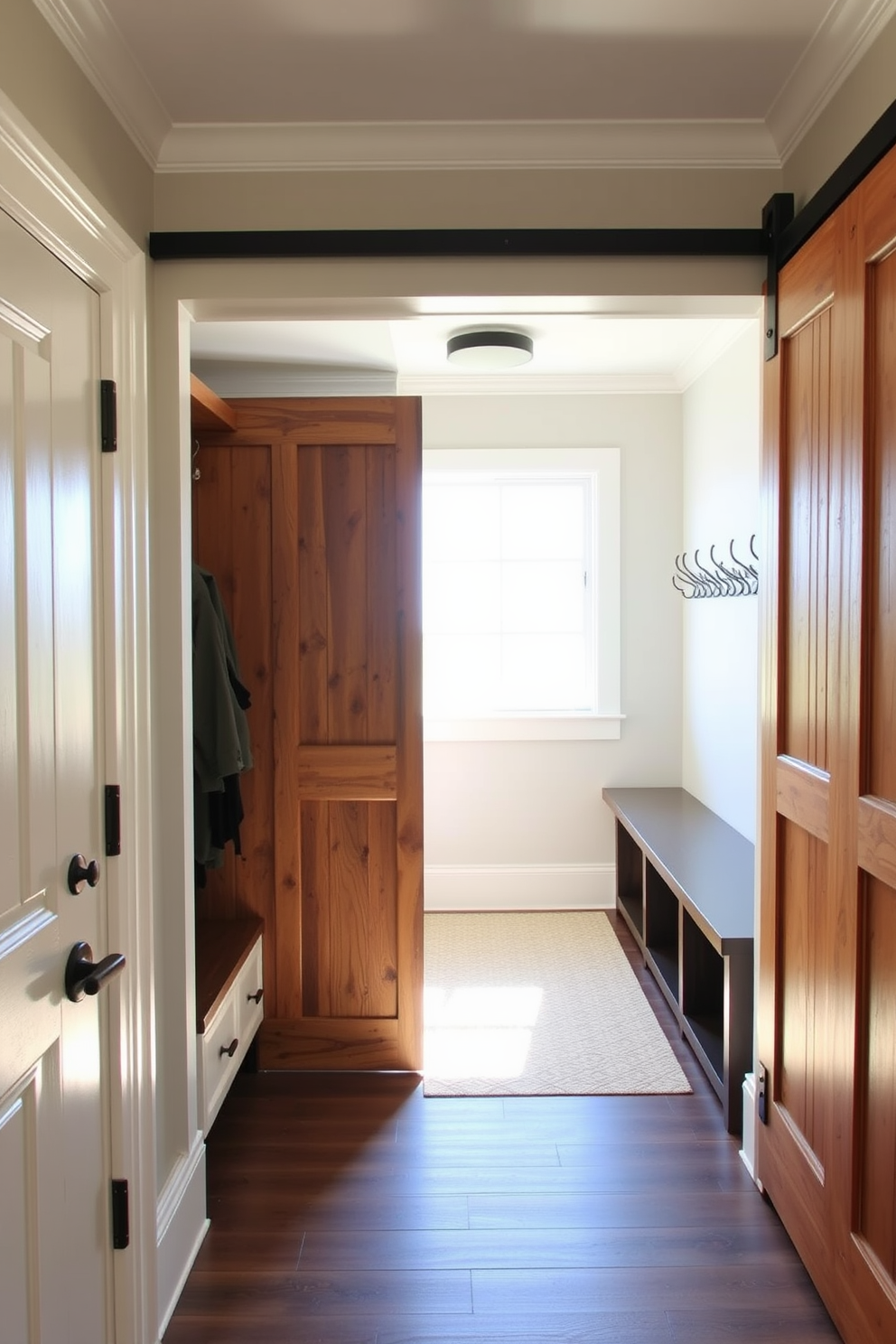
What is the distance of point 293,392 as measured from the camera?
3611 millimetres

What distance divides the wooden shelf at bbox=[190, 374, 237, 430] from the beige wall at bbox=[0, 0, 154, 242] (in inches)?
19.3

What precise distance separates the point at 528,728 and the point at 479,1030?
5.30 ft

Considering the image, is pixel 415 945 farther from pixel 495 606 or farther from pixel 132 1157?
pixel 495 606

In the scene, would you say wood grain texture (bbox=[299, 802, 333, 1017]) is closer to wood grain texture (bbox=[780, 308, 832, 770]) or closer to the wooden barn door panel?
wood grain texture (bbox=[780, 308, 832, 770])

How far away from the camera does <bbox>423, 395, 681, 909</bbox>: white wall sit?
4.39 meters

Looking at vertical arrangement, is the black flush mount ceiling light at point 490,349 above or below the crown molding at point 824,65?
above

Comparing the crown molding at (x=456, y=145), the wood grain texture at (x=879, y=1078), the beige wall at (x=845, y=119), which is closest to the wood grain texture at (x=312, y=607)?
the crown molding at (x=456, y=145)

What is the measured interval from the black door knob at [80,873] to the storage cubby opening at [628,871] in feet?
10.1

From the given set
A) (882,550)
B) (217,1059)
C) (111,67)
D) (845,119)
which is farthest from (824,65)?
(217,1059)

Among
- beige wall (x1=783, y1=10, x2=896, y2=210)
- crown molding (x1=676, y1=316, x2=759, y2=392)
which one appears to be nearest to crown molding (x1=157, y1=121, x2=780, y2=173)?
beige wall (x1=783, y1=10, x2=896, y2=210)

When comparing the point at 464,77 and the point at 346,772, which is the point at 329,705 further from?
the point at 464,77

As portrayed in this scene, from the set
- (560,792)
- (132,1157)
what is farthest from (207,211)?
(560,792)

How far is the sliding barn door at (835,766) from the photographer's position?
5.10 feet

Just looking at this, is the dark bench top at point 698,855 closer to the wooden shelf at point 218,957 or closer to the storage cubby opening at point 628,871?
the storage cubby opening at point 628,871
